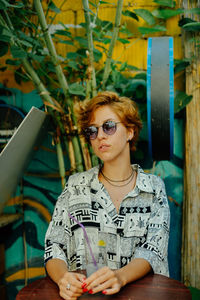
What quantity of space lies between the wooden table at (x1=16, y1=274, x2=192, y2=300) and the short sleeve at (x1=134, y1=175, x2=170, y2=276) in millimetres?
151

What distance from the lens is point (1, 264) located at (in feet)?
8.85

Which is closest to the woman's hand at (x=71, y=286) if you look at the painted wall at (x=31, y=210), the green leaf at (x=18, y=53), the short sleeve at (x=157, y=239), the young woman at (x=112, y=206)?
the young woman at (x=112, y=206)

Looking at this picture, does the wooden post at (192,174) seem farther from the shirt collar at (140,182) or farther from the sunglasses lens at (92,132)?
the sunglasses lens at (92,132)

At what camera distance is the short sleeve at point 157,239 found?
1608 millimetres

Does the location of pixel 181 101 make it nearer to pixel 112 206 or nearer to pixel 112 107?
pixel 112 107

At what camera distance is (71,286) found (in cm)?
Result: 128

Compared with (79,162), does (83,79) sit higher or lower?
higher

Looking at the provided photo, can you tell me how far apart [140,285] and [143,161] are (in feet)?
4.63

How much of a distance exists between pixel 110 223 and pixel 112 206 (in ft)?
0.31

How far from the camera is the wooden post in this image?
2.47 metres

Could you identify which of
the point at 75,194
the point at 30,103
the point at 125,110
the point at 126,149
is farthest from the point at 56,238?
the point at 30,103

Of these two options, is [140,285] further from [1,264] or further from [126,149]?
[1,264]

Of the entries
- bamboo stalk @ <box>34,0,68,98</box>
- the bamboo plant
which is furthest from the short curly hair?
bamboo stalk @ <box>34,0,68,98</box>

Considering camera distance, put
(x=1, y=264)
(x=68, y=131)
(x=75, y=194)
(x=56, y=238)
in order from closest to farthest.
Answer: (x=56, y=238), (x=75, y=194), (x=68, y=131), (x=1, y=264)
